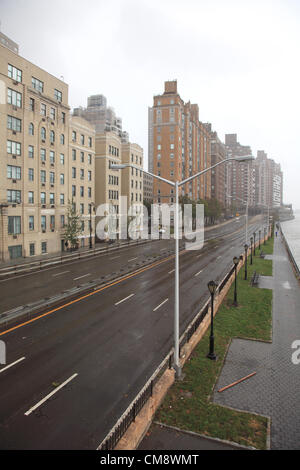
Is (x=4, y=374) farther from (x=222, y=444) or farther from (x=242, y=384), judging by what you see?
(x=242, y=384)

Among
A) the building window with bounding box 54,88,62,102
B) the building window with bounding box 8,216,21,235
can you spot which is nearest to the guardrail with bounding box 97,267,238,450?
the building window with bounding box 8,216,21,235

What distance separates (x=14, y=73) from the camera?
1425 inches

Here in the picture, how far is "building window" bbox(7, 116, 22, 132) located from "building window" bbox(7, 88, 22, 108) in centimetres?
172

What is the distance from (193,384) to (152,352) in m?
2.91

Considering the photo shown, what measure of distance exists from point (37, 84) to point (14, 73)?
3918 millimetres

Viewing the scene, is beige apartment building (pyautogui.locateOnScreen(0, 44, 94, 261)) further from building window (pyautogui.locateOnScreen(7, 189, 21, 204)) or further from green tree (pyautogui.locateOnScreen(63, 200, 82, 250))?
green tree (pyautogui.locateOnScreen(63, 200, 82, 250))

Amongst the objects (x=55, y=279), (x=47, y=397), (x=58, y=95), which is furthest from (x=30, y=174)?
(x=47, y=397)

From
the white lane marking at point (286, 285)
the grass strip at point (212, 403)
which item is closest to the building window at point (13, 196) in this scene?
the grass strip at point (212, 403)

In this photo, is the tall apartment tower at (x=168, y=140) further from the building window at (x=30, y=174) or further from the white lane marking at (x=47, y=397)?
the white lane marking at (x=47, y=397)

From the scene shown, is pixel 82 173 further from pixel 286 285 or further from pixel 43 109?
pixel 286 285

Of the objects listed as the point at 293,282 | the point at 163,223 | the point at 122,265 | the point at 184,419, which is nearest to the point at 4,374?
the point at 184,419

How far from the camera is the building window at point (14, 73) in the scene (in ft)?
117

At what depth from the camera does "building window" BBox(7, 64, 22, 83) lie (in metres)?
35.6
